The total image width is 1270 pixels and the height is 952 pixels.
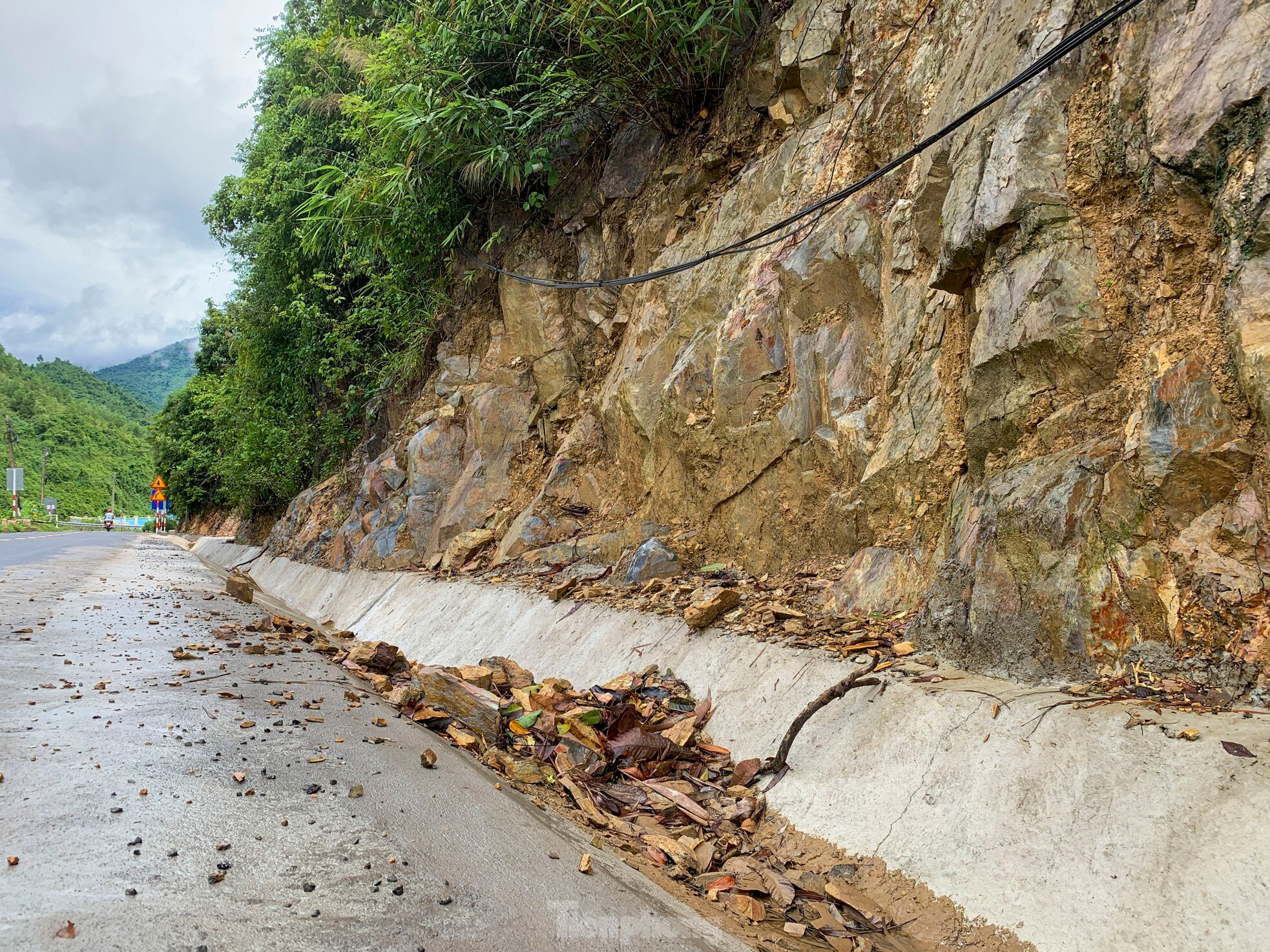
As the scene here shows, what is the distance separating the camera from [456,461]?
38.4ft

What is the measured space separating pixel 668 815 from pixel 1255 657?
2.53 meters

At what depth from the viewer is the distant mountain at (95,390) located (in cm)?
11888

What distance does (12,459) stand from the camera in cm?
6166

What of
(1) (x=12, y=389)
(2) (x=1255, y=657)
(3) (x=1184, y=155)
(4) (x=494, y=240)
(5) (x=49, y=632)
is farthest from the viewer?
(1) (x=12, y=389)

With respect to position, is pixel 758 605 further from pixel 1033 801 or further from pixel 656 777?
pixel 1033 801

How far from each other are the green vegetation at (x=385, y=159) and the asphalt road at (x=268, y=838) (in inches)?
264

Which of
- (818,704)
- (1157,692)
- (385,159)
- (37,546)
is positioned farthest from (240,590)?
(37,546)

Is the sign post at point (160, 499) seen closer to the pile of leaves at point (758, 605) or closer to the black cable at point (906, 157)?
the black cable at point (906, 157)

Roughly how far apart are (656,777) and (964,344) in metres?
3.11

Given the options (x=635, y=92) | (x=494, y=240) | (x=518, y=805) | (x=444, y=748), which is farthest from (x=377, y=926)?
(x=494, y=240)

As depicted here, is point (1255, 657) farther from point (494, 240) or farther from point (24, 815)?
point (494, 240)

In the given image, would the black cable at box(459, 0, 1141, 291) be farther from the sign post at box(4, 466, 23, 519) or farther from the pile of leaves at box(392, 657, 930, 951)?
the sign post at box(4, 466, 23, 519)

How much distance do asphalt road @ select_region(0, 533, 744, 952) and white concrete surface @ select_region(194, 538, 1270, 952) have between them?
967 millimetres

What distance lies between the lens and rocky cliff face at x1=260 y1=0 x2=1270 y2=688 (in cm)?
330
